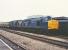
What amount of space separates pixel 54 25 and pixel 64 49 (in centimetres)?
1477

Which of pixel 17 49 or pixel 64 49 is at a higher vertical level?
pixel 64 49

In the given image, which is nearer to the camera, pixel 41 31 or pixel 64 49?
pixel 64 49

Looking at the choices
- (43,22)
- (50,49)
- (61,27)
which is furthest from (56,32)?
(50,49)

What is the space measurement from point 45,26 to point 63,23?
9.09 feet

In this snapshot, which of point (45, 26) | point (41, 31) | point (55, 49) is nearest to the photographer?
point (55, 49)

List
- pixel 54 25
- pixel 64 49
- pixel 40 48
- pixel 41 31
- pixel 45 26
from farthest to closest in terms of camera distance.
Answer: pixel 41 31 → pixel 45 26 → pixel 54 25 → pixel 40 48 → pixel 64 49

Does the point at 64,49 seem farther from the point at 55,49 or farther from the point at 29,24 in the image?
the point at 29,24

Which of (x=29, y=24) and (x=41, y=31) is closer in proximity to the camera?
(x=41, y=31)

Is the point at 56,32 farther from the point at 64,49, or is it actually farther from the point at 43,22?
the point at 64,49

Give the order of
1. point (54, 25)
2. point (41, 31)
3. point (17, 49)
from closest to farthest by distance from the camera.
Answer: point (17, 49)
point (54, 25)
point (41, 31)

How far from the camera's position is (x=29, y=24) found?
40.0 metres

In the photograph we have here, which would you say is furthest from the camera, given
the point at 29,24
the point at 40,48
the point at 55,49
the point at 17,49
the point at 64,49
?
the point at 29,24

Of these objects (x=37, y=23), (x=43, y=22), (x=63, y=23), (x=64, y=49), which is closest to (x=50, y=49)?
(x=64, y=49)

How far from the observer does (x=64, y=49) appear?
11.8m
